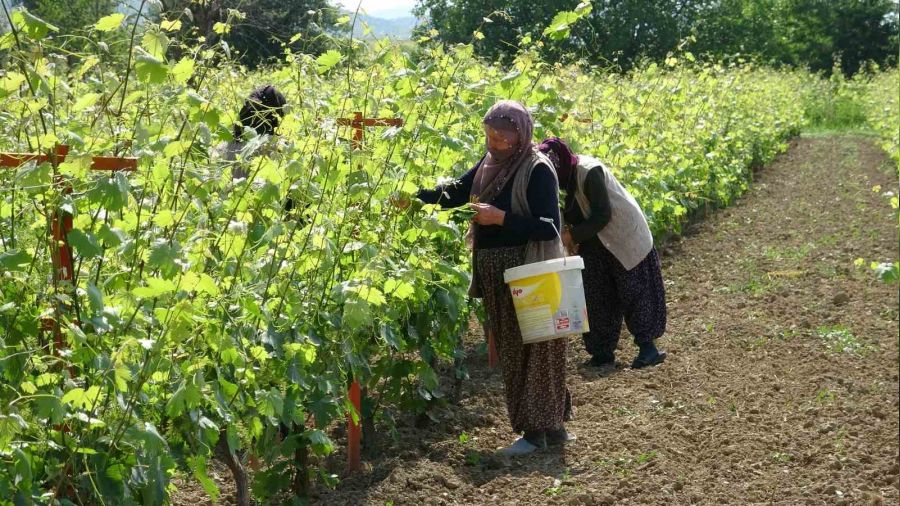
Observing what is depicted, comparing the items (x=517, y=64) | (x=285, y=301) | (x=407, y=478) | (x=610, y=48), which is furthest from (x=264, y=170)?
(x=610, y=48)

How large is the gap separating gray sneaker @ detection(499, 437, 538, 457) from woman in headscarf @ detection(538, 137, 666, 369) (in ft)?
4.40

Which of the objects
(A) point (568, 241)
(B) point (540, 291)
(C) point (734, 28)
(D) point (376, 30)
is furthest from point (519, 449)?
(C) point (734, 28)

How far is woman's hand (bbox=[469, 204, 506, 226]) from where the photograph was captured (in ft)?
15.2

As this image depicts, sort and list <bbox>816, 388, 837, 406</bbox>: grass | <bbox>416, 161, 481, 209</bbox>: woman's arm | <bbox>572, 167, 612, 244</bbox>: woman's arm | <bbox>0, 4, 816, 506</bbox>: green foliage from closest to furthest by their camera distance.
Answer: <bbox>0, 4, 816, 506</bbox>: green foliage < <bbox>416, 161, 481, 209</bbox>: woman's arm < <bbox>816, 388, 837, 406</bbox>: grass < <bbox>572, 167, 612, 244</bbox>: woman's arm

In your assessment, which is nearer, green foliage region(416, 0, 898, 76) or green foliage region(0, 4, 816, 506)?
green foliage region(0, 4, 816, 506)

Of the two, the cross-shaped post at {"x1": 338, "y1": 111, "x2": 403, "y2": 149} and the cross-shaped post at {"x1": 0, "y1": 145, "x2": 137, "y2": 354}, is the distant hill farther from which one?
the cross-shaped post at {"x1": 0, "y1": 145, "x2": 137, "y2": 354}

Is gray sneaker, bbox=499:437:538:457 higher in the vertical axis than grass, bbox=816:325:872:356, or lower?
higher

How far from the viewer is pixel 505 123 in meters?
4.63

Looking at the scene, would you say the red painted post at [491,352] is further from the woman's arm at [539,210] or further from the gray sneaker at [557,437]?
the woman's arm at [539,210]

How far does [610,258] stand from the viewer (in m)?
6.32

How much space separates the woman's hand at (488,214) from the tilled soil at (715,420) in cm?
106

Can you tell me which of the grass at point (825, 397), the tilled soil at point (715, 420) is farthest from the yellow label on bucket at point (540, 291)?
the grass at point (825, 397)

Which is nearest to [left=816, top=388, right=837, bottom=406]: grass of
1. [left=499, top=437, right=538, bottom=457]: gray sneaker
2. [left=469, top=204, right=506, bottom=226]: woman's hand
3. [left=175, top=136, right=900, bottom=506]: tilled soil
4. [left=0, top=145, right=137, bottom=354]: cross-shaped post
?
[left=175, top=136, right=900, bottom=506]: tilled soil

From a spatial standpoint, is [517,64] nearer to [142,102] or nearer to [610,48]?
[142,102]
